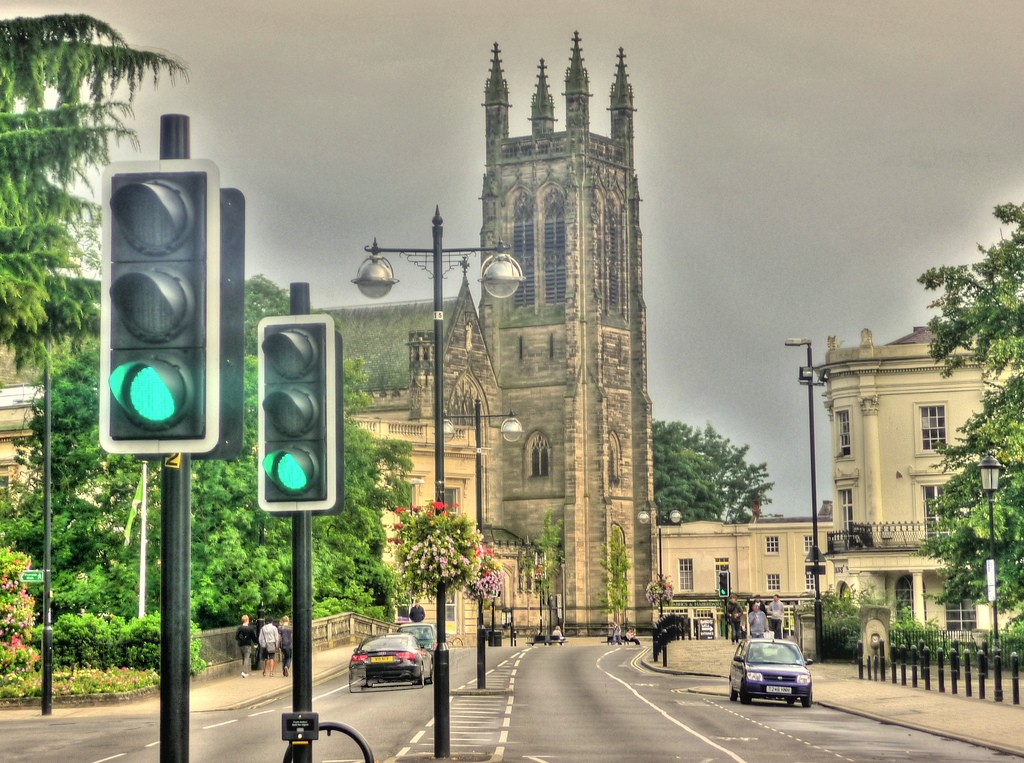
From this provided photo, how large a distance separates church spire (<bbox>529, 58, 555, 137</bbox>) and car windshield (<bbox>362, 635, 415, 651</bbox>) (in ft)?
214

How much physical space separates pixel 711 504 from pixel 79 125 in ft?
369

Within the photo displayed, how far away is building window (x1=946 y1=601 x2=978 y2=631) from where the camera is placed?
54.7m

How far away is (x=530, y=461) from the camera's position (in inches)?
3883

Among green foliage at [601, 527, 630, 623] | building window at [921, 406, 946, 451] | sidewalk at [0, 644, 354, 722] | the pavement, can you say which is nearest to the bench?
green foliage at [601, 527, 630, 623]

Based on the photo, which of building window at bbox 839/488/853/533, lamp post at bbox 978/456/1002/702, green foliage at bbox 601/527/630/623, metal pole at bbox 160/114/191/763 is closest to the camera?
metal pole at bbox 160/114/191/763

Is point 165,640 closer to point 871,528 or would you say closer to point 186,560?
point 186,560

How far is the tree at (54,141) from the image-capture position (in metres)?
18.5

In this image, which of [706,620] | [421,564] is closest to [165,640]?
[421,564]

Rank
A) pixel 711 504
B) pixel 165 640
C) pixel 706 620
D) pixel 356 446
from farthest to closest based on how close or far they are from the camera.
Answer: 1. pixel 711 504
2. pixel 706 620
3. pixel 356 446
4. pixel 165 640

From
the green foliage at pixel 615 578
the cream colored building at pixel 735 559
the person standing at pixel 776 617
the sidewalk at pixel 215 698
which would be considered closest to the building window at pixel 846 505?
the person standing at pixel 776 617

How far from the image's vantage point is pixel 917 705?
102 feet

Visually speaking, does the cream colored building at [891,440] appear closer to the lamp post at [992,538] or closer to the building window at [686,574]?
the lamp post at [992,538]

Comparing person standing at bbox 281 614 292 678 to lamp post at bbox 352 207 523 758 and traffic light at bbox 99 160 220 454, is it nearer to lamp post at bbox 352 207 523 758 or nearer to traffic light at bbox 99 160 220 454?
lamp post at bbox 352 207 523 758

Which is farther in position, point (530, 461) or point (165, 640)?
point (530, 461)
